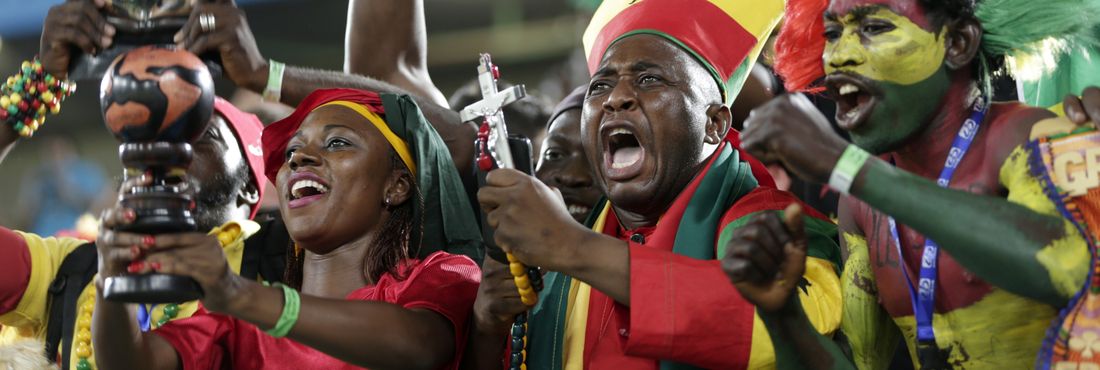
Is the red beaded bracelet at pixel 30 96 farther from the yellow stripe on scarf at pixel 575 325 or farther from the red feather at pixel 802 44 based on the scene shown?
the red feather at pixel 802 44

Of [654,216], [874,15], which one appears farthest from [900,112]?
[654,216]

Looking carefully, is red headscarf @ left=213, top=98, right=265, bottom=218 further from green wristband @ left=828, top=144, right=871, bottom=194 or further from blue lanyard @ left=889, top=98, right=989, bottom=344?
green wristband @ left=828, top=144, right=871, bottom=194

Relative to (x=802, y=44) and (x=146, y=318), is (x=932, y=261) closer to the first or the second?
(x=802, y=44)

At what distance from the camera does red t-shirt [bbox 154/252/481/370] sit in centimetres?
322

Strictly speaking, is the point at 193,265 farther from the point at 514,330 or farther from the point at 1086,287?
the point at 1086,287

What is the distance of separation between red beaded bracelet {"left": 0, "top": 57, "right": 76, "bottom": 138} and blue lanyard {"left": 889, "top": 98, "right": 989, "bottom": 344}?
7.31 ft

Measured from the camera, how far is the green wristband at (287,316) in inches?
110

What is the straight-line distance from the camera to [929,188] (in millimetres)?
2348

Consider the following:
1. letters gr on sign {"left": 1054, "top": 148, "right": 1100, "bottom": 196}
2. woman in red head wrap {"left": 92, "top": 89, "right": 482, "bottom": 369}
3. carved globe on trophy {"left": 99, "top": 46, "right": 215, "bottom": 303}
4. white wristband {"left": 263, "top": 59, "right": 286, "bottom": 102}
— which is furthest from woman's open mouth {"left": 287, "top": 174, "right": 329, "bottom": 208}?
letters gr on sign {"left": 1054, "top": 148, "right": 1100, "bottom": 196}

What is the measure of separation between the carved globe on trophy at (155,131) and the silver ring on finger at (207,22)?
0.38 metres

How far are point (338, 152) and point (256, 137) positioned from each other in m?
1.12

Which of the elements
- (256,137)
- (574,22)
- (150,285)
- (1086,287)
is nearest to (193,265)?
(150,285)

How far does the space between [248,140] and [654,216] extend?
1731 millimetres

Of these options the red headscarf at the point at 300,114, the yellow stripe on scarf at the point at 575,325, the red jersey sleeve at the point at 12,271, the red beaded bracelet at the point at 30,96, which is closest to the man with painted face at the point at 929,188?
the yellow stripe on scarf at the point at 575,325
